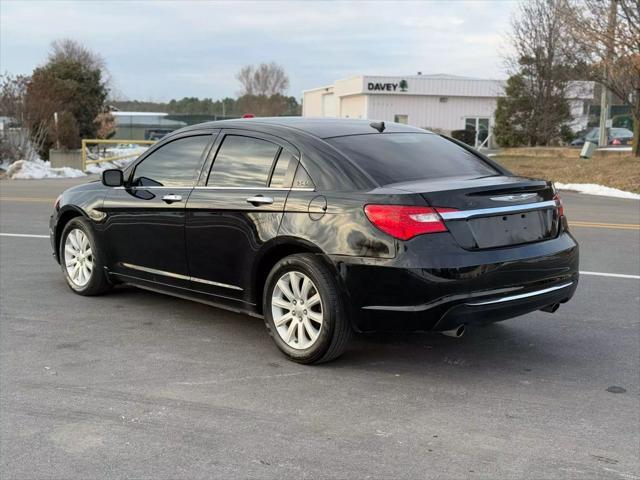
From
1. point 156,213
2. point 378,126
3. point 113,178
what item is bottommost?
point 156,213

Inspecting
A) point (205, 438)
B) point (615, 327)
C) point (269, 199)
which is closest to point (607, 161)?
point (615, 327)

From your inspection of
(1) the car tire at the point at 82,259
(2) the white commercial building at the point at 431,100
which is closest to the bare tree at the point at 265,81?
(2) the white commercial building at the point at 431,100

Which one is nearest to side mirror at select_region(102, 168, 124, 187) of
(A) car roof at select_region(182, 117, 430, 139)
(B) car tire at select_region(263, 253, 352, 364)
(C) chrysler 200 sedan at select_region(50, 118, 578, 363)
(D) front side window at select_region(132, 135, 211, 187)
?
(C) chrysler 200 sedan at select_region(50, 118, 578, 363)

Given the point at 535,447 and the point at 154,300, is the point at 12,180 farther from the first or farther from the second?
the point at 535,447

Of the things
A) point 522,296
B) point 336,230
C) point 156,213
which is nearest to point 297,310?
point 336,230

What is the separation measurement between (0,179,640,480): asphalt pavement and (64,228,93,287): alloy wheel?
0.27 metres

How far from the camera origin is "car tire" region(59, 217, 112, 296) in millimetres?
6395

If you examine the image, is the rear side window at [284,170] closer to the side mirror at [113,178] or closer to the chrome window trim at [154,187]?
the chrome window trim at [154,187]

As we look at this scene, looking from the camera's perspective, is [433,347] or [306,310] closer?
[306,310]

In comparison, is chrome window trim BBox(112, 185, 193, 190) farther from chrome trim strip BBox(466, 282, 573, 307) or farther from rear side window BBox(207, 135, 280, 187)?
chrome trim strip BBox(466, 282, 573, 307)

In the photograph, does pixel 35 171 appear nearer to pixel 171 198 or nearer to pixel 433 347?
pixel 171 198

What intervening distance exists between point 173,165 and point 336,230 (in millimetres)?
1897

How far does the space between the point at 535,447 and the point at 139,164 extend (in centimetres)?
402

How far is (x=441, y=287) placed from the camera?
4211 millimetres
